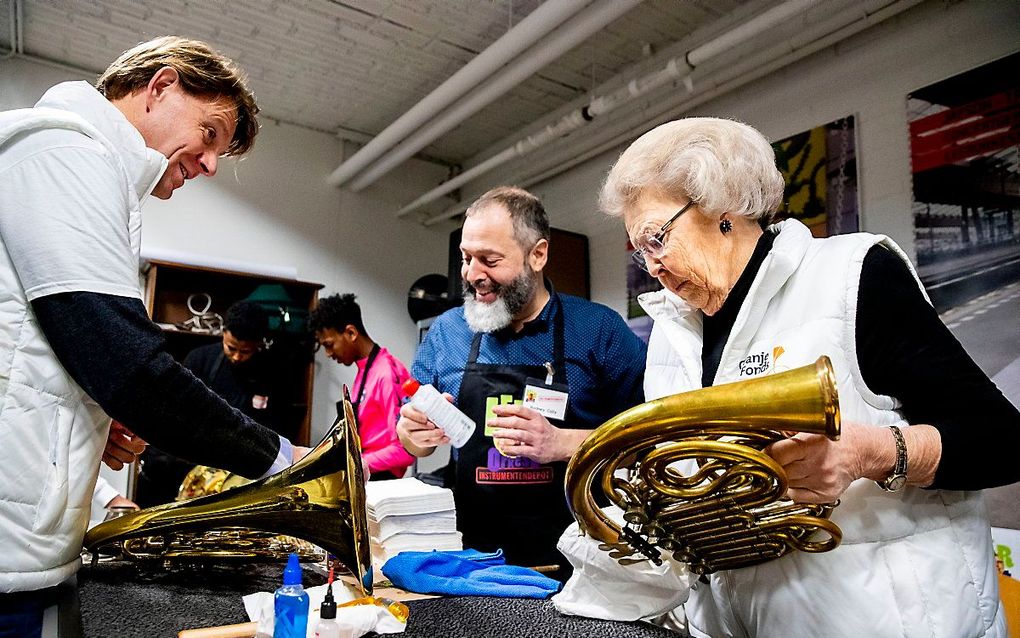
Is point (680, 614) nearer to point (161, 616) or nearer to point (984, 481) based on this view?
point (984, 481)

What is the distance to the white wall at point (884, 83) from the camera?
2.97m

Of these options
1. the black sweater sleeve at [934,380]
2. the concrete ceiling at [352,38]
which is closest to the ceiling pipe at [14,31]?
the concrete ceiling at [352,38]

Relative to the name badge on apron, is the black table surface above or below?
below

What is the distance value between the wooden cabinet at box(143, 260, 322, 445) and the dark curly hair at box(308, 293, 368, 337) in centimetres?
60

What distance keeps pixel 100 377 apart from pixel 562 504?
1348mm

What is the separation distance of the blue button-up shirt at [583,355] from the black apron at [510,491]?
4 centimetres

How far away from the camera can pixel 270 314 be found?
4.55 m

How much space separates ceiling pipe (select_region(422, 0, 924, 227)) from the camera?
3.20 m

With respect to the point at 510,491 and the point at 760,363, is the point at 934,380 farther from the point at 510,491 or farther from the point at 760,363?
the point at 510,491

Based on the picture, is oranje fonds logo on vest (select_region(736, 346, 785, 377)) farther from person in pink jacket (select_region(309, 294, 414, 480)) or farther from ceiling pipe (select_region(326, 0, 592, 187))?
ceiling pipe (select_region(326, 0, 592, 187))

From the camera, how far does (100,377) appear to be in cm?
97

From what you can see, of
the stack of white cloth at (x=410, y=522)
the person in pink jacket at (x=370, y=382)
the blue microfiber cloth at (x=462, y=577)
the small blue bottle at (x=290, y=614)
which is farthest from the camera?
the person in pink jacket at (x=370, y=382)

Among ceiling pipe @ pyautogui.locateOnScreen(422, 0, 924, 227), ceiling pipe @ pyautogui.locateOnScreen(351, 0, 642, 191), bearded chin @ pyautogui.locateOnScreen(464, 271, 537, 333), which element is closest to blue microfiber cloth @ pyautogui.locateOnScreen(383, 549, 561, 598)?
bearded chin @ pyautogui.locateOnScreen(464, 271, 537, 333)

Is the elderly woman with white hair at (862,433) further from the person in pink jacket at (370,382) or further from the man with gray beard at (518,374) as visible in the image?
the person in pink jacket at (370,382)
